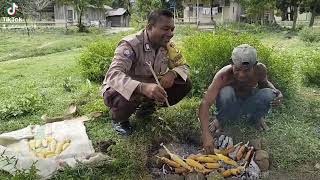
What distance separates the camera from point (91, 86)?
6.07 m

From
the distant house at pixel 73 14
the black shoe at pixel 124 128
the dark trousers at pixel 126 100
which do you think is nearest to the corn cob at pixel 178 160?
the dark trousers at pixel 126 100

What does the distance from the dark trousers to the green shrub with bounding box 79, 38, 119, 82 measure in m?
2.92

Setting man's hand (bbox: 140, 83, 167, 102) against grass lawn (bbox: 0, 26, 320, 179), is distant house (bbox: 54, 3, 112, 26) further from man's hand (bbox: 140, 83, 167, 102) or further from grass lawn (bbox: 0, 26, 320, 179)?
man's hand (bbox: 140, 83, 167, 102)

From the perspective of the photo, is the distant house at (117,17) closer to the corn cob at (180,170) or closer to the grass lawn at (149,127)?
the grass lawn at (149,127)

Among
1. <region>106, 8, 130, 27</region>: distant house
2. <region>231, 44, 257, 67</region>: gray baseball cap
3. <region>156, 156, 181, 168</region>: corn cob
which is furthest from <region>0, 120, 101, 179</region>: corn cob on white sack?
<region>106, 8, 130, 27</region>: distant house

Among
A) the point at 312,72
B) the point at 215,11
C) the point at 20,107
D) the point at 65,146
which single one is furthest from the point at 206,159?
the point at 215,11

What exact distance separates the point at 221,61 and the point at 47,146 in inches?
101

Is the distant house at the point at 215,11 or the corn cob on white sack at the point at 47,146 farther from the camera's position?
the distant house at the point at 215,11

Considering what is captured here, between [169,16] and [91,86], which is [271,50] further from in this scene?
[91,86]

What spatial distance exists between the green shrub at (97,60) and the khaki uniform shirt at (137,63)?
117 inches

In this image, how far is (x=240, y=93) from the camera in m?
3.73

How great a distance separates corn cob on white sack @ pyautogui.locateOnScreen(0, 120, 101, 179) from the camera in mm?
3098

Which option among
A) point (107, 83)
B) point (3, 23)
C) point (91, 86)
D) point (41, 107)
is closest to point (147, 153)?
point (107, 83)

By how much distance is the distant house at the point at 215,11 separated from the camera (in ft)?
103
